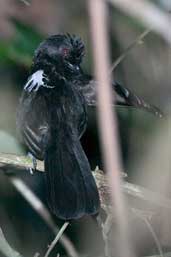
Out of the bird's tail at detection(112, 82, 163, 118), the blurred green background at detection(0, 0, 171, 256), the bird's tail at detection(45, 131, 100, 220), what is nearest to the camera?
the bird's tail at detection(45, 131, 100, 220)

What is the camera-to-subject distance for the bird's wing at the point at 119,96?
2.85 m

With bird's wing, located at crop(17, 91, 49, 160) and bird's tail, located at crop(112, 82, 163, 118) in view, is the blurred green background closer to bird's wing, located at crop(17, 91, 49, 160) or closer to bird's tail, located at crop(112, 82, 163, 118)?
bird's wing, located at crop(17, 91, 49, 160)

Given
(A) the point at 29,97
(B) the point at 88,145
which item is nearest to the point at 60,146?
(A) the point at 29,97

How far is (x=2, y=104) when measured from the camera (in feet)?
13.1

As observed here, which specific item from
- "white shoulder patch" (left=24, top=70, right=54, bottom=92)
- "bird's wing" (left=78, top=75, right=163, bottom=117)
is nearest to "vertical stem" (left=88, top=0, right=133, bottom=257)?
"bird's wing" (left=78, top=75, right=163, bottom=117)

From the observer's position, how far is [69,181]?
2.56 meters

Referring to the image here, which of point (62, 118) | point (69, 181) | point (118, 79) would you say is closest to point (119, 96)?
point (62, 118)

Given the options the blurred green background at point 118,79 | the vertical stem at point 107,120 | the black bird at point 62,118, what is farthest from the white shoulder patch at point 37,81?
the vertical stem at point 107,120

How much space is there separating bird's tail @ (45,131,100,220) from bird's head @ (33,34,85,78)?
15.9 inches

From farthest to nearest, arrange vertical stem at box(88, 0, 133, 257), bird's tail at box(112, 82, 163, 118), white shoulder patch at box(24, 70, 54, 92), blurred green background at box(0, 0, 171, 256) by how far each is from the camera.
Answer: blurred green background at box(0, 0, 171, 256), white shoulder patch at box(24, 70, 54, 92), bird's tail at box(112, 82, 163, 118), vertical stem at box(88, 0, 133, 257)

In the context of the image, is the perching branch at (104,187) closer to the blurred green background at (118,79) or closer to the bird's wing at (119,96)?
the blurred green background at (118,79)

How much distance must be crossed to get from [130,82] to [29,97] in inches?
46.0

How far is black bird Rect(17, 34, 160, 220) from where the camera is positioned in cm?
250

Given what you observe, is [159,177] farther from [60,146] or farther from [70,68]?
[70,68]
